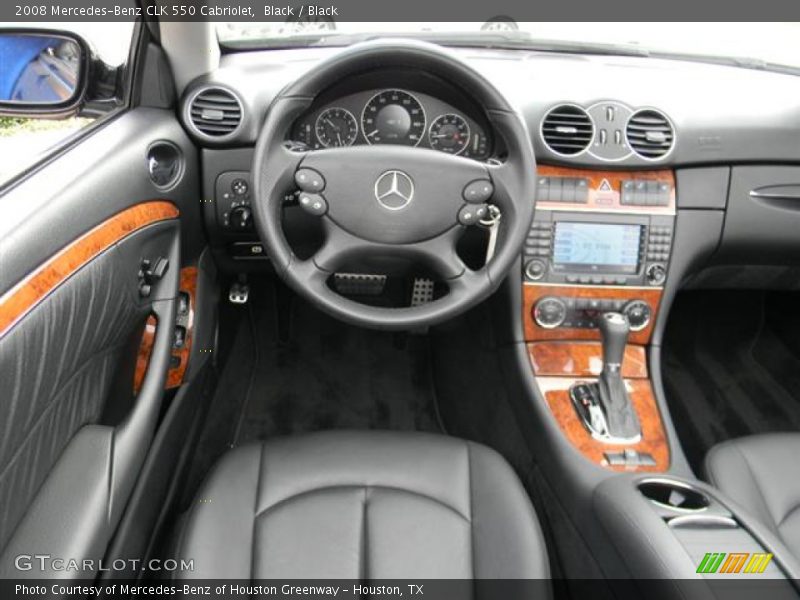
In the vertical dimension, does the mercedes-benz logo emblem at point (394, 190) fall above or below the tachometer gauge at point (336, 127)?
below

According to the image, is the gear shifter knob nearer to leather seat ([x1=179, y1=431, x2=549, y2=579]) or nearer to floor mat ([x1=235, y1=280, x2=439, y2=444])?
leather seat ([x1=179, y1=431, x2=549, y2=579])

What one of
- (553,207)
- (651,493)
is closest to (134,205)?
(553,207)

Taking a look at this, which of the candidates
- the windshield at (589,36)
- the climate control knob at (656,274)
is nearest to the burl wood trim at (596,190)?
the climate control knob at (656,274)

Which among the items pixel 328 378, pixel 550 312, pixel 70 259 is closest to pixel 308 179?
pixel 70 259

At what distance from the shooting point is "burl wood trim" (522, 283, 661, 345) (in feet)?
5.92

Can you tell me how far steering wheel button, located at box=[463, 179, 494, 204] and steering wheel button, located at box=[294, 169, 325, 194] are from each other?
301 mm

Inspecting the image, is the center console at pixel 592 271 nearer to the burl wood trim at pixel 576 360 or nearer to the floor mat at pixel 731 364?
the burl wood trim at pixel 576 360

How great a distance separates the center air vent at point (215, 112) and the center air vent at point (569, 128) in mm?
750

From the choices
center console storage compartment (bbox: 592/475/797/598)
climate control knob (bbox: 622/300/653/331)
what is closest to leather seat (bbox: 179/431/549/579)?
center console storage compartment (bbox: 592/475/797/598)

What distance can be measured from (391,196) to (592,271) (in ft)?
2.06

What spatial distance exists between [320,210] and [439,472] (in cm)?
58

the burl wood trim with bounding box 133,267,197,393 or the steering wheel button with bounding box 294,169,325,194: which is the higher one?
the steering wheel button with bounding box 294,169,325,194

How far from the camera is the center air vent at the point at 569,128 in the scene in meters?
1.72

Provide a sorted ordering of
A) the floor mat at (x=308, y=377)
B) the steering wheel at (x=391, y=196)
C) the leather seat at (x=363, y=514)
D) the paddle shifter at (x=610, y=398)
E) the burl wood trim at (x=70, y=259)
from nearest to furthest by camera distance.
Answer: the burl wood trim at (x=70, y=259) < the leather seat at (x=363, y=514) < the steering wheel at (x=391, y=196) < the paddle shifter at (x=610, y=398) < the floor mat at (x=308, y=377)
